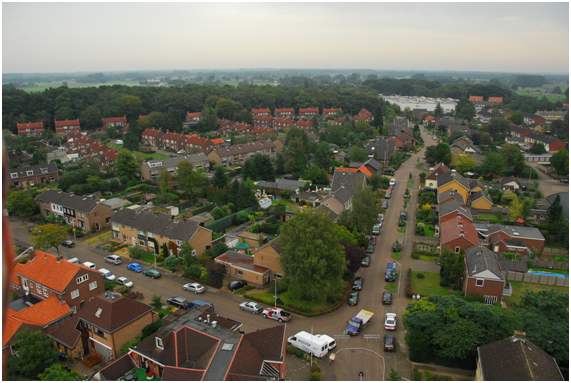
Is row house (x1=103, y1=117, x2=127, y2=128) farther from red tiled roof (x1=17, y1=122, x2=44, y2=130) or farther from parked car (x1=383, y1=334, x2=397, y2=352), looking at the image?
parked car (x1=383, y1=334, x2=397, y2=352)

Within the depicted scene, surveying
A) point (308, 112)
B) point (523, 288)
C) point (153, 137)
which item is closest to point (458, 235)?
point (523, 288)

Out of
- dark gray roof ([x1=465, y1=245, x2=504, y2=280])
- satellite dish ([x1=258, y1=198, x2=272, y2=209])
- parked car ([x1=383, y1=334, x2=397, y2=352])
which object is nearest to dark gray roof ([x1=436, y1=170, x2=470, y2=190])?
dark gray roof ([x1=465, y1=245, x2=504, y2=280])

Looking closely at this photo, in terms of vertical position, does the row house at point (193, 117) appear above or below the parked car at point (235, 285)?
above

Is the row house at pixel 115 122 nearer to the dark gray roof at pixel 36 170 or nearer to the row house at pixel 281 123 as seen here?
the dark gray roof at pixel 36 170

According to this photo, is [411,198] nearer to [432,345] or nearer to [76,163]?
[432,345]

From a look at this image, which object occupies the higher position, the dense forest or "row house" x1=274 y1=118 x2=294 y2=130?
the dense forest

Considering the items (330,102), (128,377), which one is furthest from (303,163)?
(330,102)

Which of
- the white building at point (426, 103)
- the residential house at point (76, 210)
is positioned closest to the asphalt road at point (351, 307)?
the residential house at point (76, 210)
